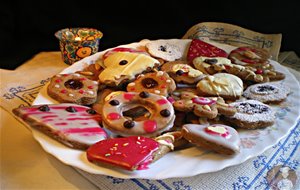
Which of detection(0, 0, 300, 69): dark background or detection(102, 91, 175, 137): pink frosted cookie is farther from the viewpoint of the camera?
detection(0, 0, 300, 69): dark background

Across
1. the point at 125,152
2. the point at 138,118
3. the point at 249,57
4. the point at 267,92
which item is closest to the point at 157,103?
the point at 138,118

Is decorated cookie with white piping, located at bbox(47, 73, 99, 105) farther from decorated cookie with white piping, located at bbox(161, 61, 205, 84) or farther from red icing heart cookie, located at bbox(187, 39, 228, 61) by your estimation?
red icing heart cookie, located at bbox(187, 39, 228, 61)

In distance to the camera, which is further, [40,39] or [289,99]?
[40,39]

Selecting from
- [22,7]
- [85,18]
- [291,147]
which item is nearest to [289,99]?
[291,147]

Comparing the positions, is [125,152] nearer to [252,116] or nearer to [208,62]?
[252,116]

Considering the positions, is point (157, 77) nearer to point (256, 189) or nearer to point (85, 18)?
point (256, 189)

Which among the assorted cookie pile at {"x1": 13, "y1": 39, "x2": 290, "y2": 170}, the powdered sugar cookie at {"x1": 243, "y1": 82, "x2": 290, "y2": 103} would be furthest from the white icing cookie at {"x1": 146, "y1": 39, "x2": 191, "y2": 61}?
the powdered sugar cookie at {"x1": 243, "y1": 82, "x2": 290, "y2": 103}
